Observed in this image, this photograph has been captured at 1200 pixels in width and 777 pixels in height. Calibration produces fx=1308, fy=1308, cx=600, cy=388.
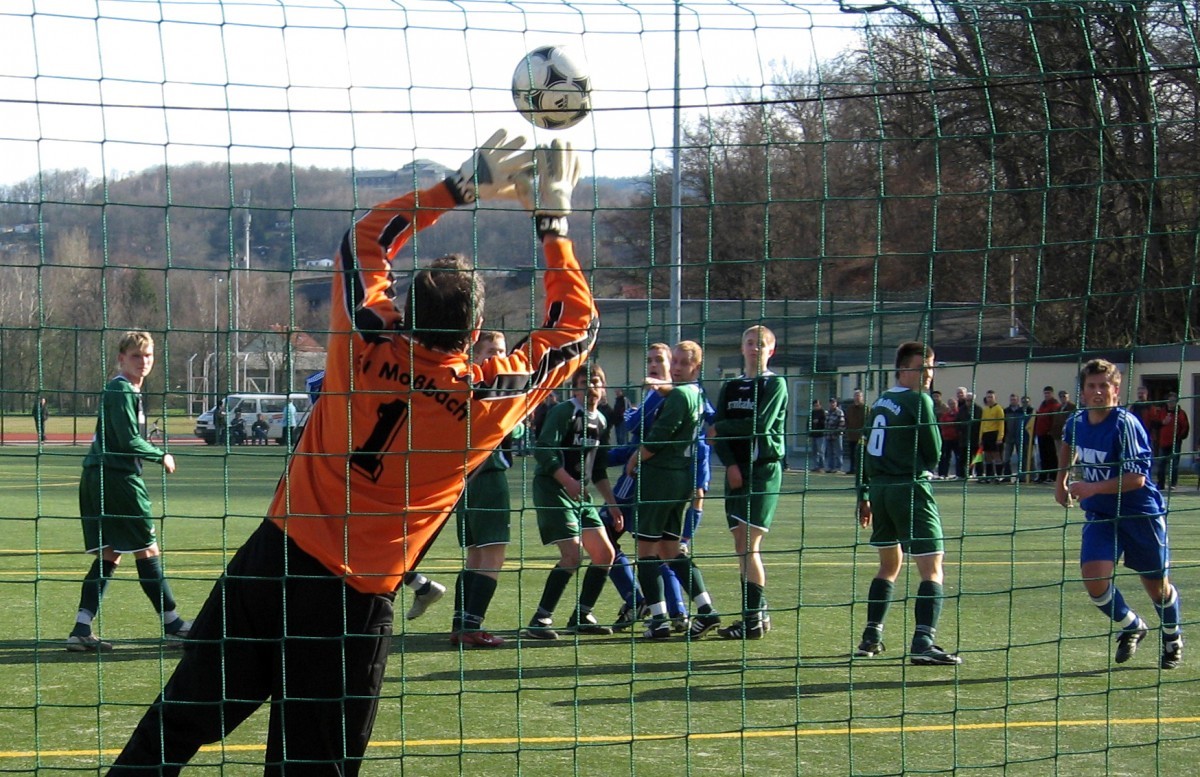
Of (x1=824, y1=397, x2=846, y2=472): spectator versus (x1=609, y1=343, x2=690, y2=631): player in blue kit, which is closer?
(x1=609, y1=343, x2=690, y2=631): player in blue kit

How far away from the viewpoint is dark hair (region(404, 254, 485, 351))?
11.4ft

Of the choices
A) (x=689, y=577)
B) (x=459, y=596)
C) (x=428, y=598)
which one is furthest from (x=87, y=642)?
(x=689, y=577)

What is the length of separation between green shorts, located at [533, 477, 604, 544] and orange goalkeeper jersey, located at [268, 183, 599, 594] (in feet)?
12.5

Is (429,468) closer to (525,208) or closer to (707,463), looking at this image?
(525,208)

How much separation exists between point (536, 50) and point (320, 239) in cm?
94

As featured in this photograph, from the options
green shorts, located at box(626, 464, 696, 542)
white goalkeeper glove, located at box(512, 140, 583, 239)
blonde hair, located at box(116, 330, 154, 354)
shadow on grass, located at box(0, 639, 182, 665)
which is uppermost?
white goalkeeper glove, located at box(512, 140, 583, 239)

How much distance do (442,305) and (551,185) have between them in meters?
0.50

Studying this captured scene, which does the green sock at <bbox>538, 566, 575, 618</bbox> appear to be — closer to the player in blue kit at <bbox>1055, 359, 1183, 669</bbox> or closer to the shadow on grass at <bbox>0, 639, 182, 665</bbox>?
the shadow on grass at <bbox>0, 639, 182, 665</bbox>

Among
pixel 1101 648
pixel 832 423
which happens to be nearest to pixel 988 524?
pixel 832 423

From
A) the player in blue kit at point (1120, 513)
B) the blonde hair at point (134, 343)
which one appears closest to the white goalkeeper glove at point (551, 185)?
the player in blue kit at point (1120, 513)

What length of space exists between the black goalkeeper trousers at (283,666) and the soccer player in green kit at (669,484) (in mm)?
3872

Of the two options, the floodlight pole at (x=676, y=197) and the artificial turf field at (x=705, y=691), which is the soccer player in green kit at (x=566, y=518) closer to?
the artificial turf field at (x=705, y=691)

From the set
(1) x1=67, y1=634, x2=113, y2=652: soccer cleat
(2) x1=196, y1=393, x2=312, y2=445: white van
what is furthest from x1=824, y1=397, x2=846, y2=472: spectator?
(2) x1=196, y1=393, x2=312, y2=445: white van

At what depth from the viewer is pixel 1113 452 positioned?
6.91m
